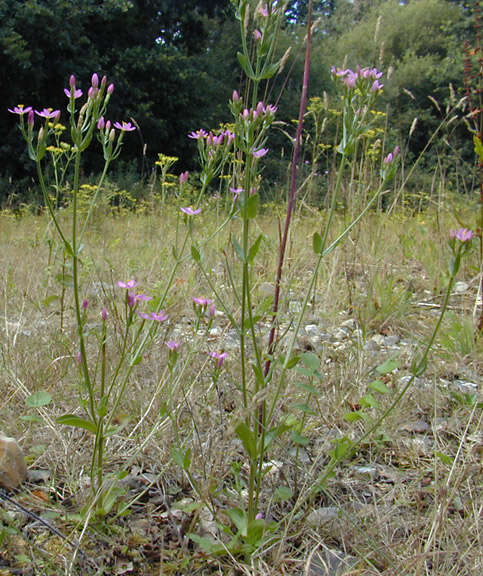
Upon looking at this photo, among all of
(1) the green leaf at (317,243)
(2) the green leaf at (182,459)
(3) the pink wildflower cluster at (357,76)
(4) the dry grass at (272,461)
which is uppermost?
(3) the pink wildflower cluster at (357,76)

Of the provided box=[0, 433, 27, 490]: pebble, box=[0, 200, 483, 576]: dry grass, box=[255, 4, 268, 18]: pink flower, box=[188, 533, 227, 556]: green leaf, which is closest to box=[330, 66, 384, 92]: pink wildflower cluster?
box=[255, 4, 268, 18]: pink flower

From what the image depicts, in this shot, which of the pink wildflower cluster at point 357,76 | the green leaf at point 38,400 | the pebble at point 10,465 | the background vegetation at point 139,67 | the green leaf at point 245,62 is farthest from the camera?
the background vegetation at point 139,67

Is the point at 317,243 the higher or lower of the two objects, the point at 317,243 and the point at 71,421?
the higher

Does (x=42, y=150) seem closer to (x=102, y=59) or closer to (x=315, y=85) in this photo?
(x=102, y=59)

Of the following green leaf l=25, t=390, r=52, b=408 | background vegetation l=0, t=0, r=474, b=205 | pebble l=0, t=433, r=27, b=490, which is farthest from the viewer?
background vegetation l=0, t=0, r=474, b=205

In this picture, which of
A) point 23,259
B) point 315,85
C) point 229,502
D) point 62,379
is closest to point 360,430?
A: point 229,502

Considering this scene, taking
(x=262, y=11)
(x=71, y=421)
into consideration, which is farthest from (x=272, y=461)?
(x=262, y=11)

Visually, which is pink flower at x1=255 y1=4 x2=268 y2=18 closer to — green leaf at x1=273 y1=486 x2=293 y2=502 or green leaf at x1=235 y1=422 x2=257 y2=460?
green leaf at x1=235 y1=422 x2=257 y2=460

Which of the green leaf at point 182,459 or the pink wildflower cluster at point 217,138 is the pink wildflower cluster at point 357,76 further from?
the green leaf at point 182,459

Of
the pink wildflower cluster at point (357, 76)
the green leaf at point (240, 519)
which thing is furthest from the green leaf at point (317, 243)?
the green leaf at point (240, 519)

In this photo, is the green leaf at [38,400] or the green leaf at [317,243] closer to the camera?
the green leaf at [317,243]

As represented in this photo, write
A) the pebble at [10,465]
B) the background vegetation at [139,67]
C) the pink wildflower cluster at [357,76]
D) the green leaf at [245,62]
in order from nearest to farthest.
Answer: the green leaf at [245,62] → the pink wildflower cluster at [357,76] → the pebble at [10,465] → the background vegetation at [139,67]

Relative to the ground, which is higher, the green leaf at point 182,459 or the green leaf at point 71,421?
the green leaf at point 71,421

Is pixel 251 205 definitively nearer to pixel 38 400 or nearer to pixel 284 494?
pixel 284 494
